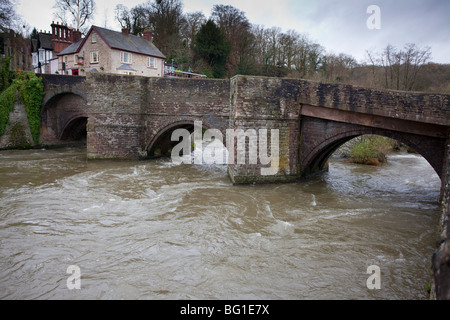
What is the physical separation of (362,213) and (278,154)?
3.57 meters

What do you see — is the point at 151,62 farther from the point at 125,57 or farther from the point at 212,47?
the point at 212,47

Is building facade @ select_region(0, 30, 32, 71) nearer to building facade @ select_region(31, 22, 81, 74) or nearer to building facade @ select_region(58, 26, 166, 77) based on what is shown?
building facade @ select_region(31, 22, 81, 74)

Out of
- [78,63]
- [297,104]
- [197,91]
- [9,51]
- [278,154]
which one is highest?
[9,51]

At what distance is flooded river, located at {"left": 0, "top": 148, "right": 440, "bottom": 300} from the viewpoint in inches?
211

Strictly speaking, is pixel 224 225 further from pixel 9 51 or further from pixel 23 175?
pixel 9 51

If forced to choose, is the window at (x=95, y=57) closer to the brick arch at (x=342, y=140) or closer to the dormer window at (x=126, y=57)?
the dormer window at (x=126, y=57)

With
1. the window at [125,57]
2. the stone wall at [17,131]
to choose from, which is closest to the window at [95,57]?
the window at [125,57]

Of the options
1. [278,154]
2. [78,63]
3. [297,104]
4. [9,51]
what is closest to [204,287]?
[278,154]

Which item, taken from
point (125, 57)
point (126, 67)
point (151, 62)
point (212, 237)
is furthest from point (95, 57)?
point (212, 237)

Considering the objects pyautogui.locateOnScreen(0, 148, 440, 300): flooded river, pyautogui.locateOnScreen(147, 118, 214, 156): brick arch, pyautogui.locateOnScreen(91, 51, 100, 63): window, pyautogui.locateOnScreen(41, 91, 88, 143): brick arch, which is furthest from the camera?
→ pyautogui.locateOnScreen(91, 51, 100, 63): window

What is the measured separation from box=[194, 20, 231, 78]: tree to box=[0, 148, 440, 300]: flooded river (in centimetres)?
2027

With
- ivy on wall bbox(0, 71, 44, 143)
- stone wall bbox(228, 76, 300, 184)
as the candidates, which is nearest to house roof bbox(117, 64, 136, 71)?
ivy on wall bbox(0, 71, 44, 143)

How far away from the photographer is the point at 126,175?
13188 millimetres

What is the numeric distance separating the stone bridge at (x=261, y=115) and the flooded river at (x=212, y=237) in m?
1.46
